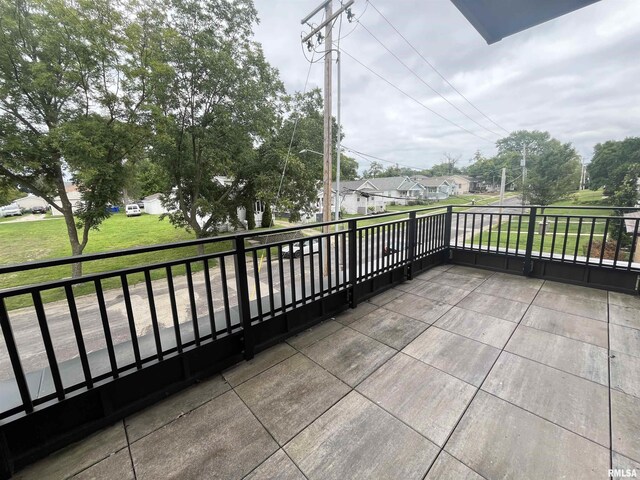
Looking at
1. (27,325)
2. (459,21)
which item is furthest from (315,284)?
(27,325)

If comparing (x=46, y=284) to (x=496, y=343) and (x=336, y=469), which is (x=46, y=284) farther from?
(x=496, y=343)

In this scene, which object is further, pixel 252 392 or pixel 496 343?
pixel 496 343

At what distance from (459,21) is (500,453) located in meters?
6.12

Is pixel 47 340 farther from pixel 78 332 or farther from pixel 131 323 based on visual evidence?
pixel 131 323

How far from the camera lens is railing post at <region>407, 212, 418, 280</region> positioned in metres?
3.71

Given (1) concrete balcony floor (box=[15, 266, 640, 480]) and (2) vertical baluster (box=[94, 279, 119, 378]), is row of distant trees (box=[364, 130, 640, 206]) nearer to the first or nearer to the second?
(1) concrete balcony floor (box=[15, 266, 640, 480])

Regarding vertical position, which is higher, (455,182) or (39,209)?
(455,182)

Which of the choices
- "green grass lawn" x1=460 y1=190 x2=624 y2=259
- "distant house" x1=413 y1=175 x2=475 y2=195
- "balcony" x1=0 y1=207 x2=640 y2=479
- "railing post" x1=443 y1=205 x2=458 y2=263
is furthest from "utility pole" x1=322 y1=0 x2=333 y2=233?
"distant house" x1=413 y1=175 x2=475 y2=195

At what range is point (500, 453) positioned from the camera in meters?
1.31

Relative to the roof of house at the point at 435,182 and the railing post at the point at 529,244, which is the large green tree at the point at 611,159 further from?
the railing post at the point at 529,244

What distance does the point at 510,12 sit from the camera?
92.4 inches

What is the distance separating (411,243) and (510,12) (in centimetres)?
259

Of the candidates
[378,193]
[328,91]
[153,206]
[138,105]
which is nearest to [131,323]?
[328,91]

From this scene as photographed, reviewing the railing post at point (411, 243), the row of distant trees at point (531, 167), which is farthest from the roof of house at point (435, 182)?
the railing post at point (411, 243)
